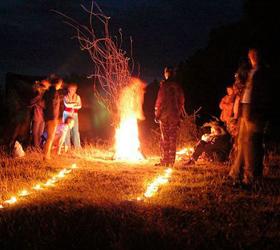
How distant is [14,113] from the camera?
15648mm

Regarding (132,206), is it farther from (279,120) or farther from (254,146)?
(279,120)

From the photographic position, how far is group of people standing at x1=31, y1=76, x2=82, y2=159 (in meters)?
12.6

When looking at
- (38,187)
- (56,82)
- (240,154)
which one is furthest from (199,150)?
(38,187)

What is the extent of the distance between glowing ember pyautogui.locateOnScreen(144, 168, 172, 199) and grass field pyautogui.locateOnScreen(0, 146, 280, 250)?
11 cm

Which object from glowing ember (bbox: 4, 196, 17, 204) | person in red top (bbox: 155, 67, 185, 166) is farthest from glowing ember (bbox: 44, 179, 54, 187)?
person in red top (bbox: 155, 67, 185, 166)

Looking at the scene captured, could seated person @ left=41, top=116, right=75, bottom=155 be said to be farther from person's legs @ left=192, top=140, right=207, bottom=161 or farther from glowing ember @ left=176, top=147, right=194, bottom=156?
person's legs @ left=192, top=140, right=207, bottom=161

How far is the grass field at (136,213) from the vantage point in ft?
20.6

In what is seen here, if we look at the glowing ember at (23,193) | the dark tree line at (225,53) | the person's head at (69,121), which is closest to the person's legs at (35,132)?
the person's head at (69,121)

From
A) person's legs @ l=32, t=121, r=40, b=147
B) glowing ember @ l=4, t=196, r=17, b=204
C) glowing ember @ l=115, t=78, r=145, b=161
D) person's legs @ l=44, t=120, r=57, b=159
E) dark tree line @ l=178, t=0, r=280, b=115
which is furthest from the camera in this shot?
dark tree line @ l=178, t=0, r=280, b=115

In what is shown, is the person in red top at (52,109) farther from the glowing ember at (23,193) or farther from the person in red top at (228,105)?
the person in red top at (228,105)

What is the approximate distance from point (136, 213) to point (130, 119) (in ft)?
22.0

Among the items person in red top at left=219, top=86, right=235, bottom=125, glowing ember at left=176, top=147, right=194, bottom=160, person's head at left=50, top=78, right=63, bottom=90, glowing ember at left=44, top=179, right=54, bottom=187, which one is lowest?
glowing ember at left=44, top=179, right=54, bottom=187

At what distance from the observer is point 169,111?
12.3 metres

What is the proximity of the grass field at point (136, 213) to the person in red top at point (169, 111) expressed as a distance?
4.25 ft
